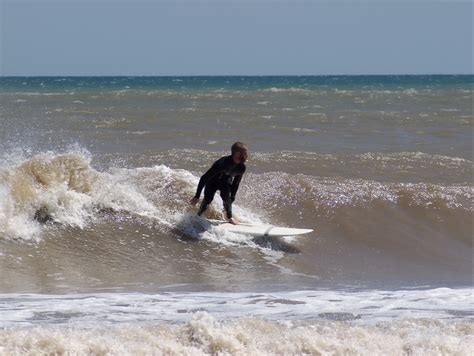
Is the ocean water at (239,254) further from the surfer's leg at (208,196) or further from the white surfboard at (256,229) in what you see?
the surfer's leg at (208,196)

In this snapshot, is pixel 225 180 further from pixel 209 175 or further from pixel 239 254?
pixel 239 254

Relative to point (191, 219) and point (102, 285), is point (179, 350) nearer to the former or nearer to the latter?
point (102, 285)

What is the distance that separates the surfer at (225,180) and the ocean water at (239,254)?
1.27ft

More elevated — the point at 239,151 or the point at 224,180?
the point at 239,151

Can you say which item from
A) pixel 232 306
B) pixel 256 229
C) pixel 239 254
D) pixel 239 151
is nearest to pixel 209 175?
pixel 239 151

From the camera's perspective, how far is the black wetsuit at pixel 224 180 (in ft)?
30.8

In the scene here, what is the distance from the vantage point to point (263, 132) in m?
19.7

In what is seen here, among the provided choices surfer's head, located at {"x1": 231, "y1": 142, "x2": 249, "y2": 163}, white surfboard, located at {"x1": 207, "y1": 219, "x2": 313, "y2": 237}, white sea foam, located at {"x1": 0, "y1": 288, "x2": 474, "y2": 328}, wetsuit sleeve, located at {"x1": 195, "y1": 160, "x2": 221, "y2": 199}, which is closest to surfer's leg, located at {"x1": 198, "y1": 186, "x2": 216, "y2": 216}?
wetsuit sleeve, located at {"x1": 195, "y1": 160, "x2": 221, "y2": 199}

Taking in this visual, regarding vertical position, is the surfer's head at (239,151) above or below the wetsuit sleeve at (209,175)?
above

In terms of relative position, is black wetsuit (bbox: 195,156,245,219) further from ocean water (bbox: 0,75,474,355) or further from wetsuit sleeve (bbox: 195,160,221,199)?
ocean water (bbox: 0,75,474,355)

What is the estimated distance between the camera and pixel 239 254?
9.23 m

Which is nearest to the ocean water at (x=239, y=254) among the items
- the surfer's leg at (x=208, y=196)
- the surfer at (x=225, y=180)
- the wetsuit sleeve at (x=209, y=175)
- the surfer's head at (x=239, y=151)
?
the surfer's leg at (x=208, y=196)

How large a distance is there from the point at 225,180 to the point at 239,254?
34.2 inches

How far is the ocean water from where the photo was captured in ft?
19.0
